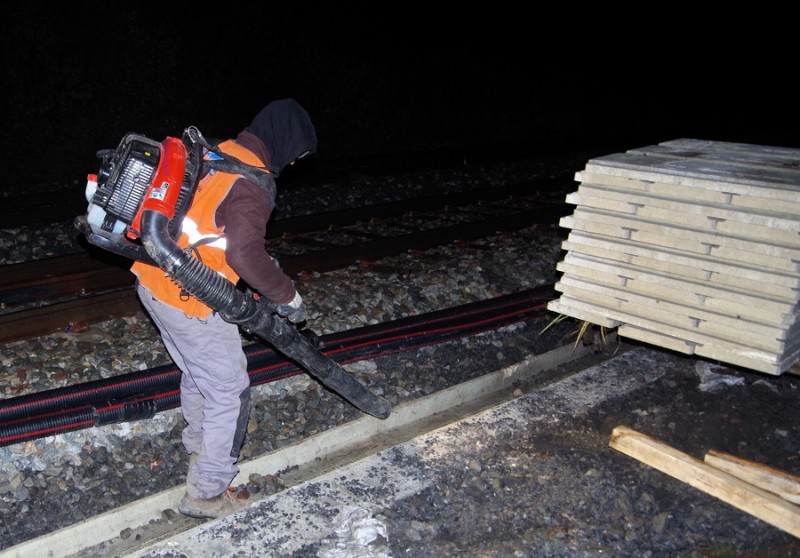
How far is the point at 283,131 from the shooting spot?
381 centimetres

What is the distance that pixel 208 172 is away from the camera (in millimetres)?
3623

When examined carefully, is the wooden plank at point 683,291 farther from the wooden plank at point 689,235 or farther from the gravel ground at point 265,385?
the gravel ground at point 265,385

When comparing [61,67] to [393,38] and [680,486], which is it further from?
[680,486]

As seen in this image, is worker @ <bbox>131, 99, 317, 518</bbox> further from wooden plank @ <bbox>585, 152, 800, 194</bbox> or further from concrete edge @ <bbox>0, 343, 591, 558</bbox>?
wooden plank @ <bbox>585, 152, 800, 194</bbox>

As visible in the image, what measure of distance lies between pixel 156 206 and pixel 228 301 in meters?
0.60

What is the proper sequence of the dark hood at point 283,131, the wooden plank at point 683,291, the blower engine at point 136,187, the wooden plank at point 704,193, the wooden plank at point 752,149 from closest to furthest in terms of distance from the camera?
the blower engine at point 136,187 → the dark hood at point 283,131 → the wooden plank at point 704,193 → the wooden plank at point 683,291 → the wooden plank at point 752,149

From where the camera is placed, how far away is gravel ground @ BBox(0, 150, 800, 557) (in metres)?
4.09

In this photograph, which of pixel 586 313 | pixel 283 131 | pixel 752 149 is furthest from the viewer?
pixel 752 149

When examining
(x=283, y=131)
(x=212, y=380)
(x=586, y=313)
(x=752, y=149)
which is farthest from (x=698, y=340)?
(x=212, y=380)

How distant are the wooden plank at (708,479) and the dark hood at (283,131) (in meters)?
2.90

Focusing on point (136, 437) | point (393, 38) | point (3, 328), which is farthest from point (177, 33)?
point (136, 437)

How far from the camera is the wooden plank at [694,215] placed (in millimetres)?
3900

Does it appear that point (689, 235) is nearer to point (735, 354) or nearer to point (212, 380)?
point (735, 354)

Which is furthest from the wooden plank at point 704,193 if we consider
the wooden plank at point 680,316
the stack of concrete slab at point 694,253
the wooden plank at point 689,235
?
the wooden plank at point 680,316
